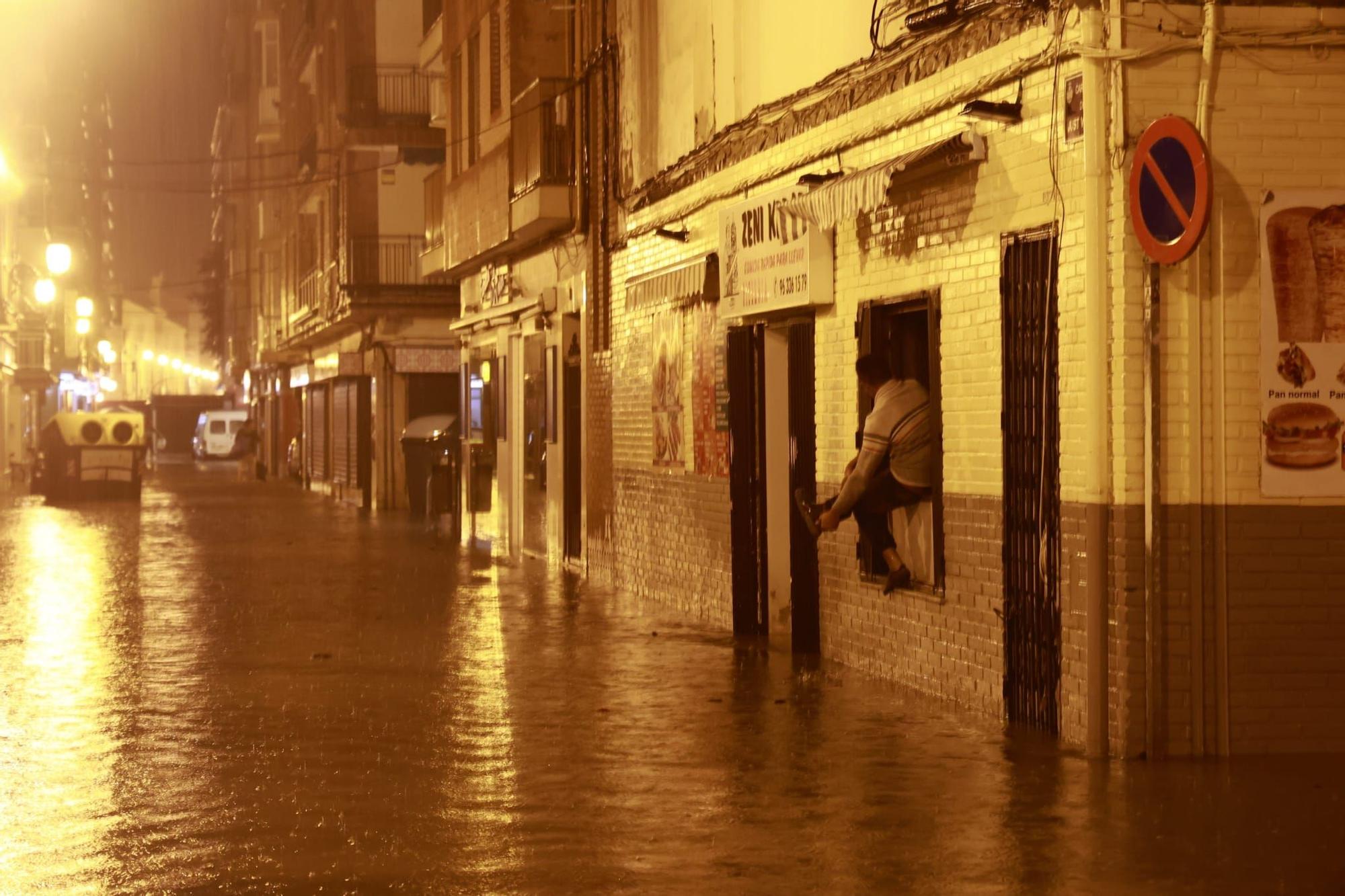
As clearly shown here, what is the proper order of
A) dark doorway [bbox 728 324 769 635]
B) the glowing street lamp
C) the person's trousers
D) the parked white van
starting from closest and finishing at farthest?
the person's trousers < dark doorway [bbox 728 324 769 635] < the glowing street lamp < the parked white van

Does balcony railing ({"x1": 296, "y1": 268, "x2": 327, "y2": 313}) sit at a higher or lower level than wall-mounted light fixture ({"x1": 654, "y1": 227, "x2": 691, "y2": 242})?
higher

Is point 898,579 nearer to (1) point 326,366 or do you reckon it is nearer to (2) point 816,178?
(2) point 816,178

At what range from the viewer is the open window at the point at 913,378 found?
38.6 ft

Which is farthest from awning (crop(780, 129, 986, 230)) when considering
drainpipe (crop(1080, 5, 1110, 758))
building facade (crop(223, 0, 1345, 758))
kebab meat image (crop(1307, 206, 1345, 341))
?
kebab meat image (crop(1307, 206, 1345, 341))

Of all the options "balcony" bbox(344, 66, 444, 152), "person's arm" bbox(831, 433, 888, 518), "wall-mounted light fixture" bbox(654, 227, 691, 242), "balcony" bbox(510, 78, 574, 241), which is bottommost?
"person's arm" bbox(831, 433, 888, 518)

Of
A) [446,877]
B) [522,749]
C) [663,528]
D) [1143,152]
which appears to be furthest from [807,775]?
[663,528]

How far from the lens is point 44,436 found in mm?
43594

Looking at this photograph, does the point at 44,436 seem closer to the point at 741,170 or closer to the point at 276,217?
the point at 276,217

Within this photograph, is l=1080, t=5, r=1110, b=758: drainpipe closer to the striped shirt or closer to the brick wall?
the brick wall

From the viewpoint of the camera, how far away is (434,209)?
102ft

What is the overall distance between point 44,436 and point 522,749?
36.1m

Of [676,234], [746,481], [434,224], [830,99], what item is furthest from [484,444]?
[830,99]

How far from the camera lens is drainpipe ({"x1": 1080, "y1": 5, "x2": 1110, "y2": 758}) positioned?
9.47 meters

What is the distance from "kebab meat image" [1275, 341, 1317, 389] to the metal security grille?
108 cm
